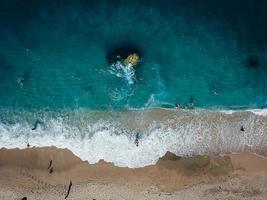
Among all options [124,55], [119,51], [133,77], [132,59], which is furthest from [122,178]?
[119,51]

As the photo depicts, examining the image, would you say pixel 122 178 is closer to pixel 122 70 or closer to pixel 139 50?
pixel 122 70

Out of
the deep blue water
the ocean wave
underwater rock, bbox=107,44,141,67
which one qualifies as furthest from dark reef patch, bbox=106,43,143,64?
the ocean wave

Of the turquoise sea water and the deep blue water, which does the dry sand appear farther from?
the deep blue water

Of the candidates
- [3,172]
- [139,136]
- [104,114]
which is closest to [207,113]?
[139,136]

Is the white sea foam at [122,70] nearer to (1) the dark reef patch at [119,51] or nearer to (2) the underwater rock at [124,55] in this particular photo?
(2) the underwater rock at [124,55]

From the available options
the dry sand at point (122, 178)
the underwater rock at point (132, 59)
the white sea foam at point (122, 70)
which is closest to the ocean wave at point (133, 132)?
the dry sand at point (122, 178)

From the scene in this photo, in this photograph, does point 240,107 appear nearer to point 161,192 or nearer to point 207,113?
point 207,113
